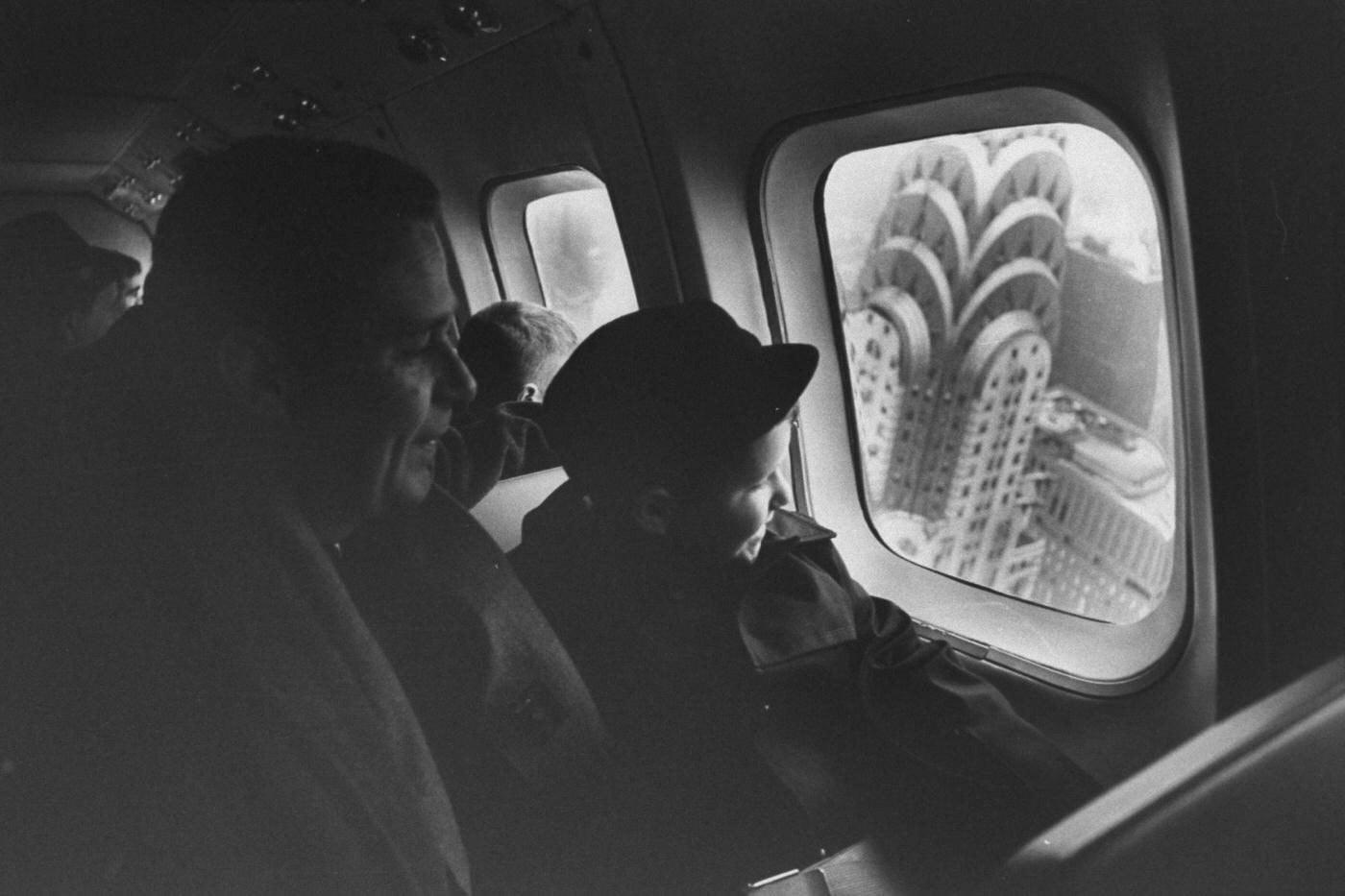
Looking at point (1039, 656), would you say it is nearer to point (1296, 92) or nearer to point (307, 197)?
point (1296, 92)

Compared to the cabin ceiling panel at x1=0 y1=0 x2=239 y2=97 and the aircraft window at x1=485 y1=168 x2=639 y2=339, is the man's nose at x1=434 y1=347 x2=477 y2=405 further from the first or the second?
the cabin ceiling panel at x1=0 y1=0 x2=239 y2=97

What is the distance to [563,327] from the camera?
72cm

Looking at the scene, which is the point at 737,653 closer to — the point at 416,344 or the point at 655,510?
the point at 655,510

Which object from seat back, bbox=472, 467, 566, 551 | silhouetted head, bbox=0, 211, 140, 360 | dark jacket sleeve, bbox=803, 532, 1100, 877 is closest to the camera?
silhouetted head, bbox=0, 211, 140, 360

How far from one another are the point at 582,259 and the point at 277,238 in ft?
0.70

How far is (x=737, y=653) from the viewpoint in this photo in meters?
0.79

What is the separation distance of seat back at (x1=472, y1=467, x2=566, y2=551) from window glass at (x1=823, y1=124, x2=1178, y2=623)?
0.27 metres

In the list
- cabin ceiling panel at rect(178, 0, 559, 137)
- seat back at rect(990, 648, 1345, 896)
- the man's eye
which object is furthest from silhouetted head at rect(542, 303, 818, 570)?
seat back at rect(990, 648, 1345, 896)

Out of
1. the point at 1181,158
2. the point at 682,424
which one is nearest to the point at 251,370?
the point at 682,424

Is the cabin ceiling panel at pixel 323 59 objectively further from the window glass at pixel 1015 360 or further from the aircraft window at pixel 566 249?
the window glass at pixel 1015 360

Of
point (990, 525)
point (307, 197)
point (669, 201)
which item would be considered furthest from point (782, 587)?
point (307, 197)

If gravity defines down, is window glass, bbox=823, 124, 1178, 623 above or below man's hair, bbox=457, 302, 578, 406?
below

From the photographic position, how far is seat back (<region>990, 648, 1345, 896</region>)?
673 mm

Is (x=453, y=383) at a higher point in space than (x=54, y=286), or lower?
lower
